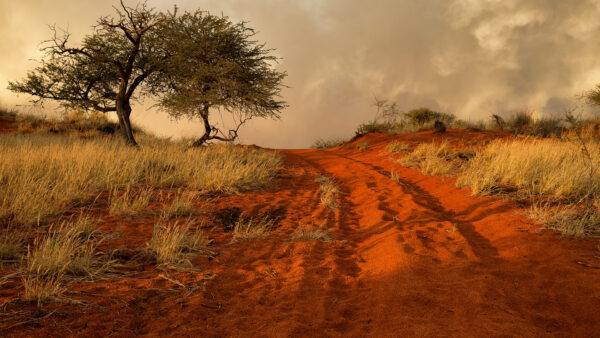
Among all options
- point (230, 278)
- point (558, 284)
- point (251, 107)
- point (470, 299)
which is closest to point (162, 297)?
point (230, 278)

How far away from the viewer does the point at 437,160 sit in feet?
29.7

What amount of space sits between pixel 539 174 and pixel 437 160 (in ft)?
9.58

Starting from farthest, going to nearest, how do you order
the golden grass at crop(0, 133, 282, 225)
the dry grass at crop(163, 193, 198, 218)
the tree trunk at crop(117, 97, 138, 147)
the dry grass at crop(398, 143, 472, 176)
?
the tree trunk at crop(117, 97, 138, 147) < the dry grass at crop(398, 143, 472, 176) < the dry grass at crop(163, 193, 198, 218) < the golden grass at crop(0, 133, 282, 225)

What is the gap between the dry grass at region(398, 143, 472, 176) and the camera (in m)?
8.45

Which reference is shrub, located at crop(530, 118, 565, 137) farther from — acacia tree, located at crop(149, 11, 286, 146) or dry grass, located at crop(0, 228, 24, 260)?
dry grass, located at crop(0, 228, 24, 260)

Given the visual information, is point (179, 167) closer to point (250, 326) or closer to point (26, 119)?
point (250, 326)

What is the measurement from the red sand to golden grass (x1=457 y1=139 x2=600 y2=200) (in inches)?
46.1

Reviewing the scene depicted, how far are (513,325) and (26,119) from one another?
23.7 meters

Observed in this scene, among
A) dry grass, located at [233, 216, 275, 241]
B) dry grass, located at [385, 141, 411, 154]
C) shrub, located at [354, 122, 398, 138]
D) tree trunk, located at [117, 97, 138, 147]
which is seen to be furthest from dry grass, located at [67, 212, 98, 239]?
shrub, located at [354, 122, 398, 138]

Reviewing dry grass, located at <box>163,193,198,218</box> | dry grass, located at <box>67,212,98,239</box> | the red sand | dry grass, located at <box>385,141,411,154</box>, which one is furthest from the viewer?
dry grass, located at <box>385,141,411,154</box>

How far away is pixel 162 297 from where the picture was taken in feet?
8.84

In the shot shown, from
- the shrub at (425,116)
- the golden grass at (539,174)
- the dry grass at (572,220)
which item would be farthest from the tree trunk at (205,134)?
the shrub at (425,116)

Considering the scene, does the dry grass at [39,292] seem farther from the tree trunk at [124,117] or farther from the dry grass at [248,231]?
the tree trunk at [124,117]

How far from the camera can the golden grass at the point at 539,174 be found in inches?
210
